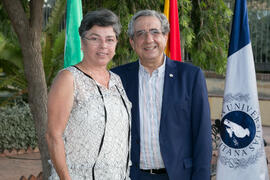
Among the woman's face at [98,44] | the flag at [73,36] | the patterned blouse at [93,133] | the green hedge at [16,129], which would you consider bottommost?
the green hedge at [16,129]

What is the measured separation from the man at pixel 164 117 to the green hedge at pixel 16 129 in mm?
7250

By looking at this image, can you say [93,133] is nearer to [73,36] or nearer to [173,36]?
[73,36]

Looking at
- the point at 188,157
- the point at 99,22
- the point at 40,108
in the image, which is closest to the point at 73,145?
the point at 99,22

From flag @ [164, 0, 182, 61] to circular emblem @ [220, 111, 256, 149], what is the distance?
5.13ft

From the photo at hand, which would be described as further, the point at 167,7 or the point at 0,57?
the point at 0,57

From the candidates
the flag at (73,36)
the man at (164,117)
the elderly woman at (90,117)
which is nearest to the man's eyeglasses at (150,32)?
the man at (164,117)

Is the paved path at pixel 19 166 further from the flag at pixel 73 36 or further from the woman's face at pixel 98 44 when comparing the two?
the woman's face at pixel 98 44

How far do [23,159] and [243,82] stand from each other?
20.9ft

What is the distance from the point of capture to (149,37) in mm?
2883

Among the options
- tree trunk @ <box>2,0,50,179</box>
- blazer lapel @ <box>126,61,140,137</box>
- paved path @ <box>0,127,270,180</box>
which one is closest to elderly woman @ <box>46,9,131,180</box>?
blazer lapel @ <box>126,61,140,137</box>

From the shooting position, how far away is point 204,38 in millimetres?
9359

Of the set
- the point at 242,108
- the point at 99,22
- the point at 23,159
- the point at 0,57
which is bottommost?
the point at 23,159

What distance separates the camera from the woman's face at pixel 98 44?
7.93ft

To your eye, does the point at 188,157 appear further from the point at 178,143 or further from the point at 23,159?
the point at 23,159
